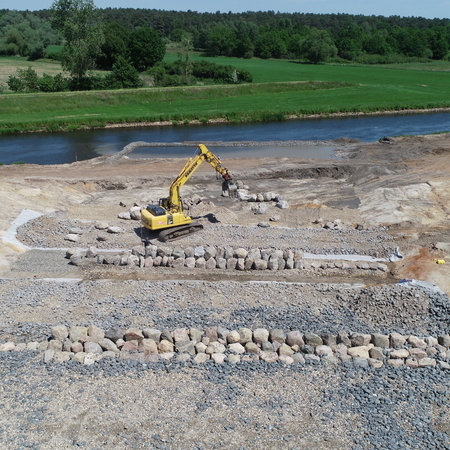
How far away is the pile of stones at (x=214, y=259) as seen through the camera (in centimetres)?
2103

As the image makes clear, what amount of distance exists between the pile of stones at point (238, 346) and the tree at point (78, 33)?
64.4m

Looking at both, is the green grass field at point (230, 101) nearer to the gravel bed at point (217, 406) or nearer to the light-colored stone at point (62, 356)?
the light-colored stone at point (62, 356)

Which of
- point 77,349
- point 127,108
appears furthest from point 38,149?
point 77,349

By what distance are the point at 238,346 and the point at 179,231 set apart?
30.7 feet

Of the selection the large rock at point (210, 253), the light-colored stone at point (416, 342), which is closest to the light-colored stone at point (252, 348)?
the light-colored stone at point (416, 342)

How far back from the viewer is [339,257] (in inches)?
Answer: 879

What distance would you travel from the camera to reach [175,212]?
928 inches

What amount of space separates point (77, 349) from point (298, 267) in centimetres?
923

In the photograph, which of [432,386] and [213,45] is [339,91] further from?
[432,386]

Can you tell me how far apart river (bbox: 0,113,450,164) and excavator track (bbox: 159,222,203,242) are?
721 inches

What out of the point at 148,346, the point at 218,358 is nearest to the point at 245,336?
the point at 218,358

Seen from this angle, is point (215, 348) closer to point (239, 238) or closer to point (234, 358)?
point (234, 358)

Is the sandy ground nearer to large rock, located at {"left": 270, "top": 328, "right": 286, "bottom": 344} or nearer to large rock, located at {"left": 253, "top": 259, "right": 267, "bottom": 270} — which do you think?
large rock, located at {"left": 253, "top": 259, "right": 267, "bottom": 270}

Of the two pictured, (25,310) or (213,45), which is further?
(213,45)
